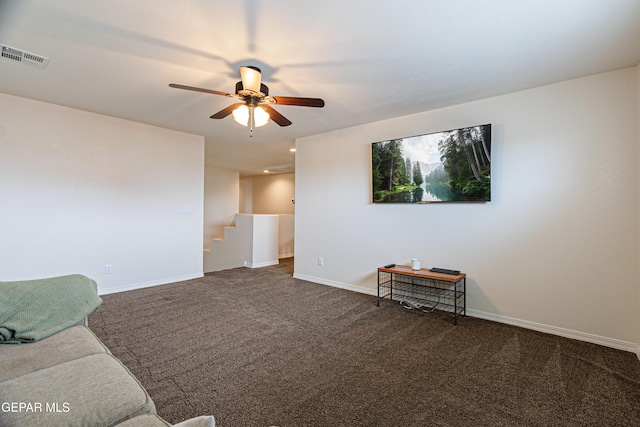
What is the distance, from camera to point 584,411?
1732 mm

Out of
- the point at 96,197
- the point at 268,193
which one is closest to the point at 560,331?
the point at 96,197

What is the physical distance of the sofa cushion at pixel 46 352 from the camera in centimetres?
129

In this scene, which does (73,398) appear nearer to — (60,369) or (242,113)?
(60,369)

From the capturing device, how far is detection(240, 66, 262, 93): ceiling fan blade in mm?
2244

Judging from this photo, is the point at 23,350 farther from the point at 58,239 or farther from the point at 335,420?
the point at 58,239

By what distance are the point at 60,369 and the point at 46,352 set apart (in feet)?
1.45

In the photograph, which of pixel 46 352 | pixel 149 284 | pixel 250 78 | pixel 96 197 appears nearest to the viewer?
pixel 46 352

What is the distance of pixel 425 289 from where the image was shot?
3.61m

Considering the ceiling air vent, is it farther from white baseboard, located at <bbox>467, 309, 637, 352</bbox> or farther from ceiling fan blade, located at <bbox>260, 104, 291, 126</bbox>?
white baseboard, located at <bbox>467, 309, 637, 352</bbox>

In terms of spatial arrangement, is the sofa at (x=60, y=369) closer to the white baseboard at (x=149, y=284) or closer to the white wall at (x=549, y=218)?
the white baseboard at (x=149, y=284)

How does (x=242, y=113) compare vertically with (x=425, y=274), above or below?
above

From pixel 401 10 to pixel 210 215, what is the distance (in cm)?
730

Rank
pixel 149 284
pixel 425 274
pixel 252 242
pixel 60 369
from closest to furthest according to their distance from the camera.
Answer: pixel 60 369 → pixel 425 274 → pixel 149 284 → pixel 252 242

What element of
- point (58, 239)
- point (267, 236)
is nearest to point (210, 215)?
point (267, 236)
